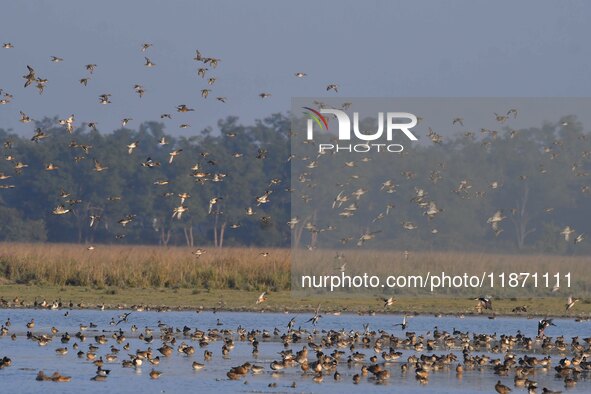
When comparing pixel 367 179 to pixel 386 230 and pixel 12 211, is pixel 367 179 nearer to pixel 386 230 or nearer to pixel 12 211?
pixel 386 230

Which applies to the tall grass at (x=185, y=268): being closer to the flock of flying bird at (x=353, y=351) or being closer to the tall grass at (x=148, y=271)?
the tall grass at (x=148, y=271)

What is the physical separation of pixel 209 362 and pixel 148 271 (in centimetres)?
2266

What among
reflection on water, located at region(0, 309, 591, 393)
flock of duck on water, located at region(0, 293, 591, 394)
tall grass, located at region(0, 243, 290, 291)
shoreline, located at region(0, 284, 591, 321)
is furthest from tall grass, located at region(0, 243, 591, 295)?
flock of duck on water, located at region(0, 293, 591, 394)

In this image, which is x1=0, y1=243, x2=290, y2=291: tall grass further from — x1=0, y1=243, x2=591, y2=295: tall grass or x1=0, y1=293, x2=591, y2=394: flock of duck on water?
x1=0, y1=293, x2=591, y2=394: flock of duck on water

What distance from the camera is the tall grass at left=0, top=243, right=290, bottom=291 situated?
5194cm

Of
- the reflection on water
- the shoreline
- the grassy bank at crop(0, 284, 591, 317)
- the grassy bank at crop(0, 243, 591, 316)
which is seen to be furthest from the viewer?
the grassy bank at crop(0, 243, 591, 316)

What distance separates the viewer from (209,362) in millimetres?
30469

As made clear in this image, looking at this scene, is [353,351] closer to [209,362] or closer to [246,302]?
[209,362]

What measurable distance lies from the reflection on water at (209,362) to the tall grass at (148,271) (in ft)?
28.1

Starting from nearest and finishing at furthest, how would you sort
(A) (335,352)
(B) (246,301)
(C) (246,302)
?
(A) (335,352) → (C) (246,302) → (B) (246,301)

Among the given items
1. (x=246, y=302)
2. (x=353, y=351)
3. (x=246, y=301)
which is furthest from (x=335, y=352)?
(x=246, y=301)

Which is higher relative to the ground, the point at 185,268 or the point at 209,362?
the point at 185,268

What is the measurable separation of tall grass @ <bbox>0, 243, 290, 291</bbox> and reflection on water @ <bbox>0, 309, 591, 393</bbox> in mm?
8555

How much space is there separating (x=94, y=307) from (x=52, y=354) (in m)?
13.5
